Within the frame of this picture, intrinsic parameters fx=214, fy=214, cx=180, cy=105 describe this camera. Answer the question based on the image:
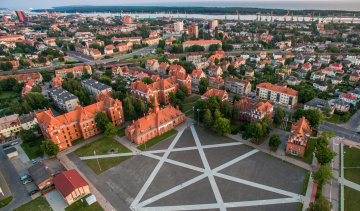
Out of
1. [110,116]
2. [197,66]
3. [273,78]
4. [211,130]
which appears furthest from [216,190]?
[197,66]

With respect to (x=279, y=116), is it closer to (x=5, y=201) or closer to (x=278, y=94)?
(x=278, y=94)

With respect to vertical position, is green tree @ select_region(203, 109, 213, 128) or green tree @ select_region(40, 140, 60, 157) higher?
green tree @ select_region(203, 109, 213, 128)

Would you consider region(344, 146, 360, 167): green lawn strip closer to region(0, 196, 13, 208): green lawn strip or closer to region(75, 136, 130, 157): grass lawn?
region(75, 136, 130, 157): grass lawn

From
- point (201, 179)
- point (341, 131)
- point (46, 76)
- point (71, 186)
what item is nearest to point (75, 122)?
point (71, 186)

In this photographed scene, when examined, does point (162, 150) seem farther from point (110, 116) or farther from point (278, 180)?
point (278, 180)

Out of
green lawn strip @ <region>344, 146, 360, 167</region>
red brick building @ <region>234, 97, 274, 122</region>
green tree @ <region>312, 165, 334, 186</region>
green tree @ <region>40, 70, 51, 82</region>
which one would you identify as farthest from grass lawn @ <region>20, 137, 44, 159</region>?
green lawn strip @ <region>344, 146, 360, 167</region>
